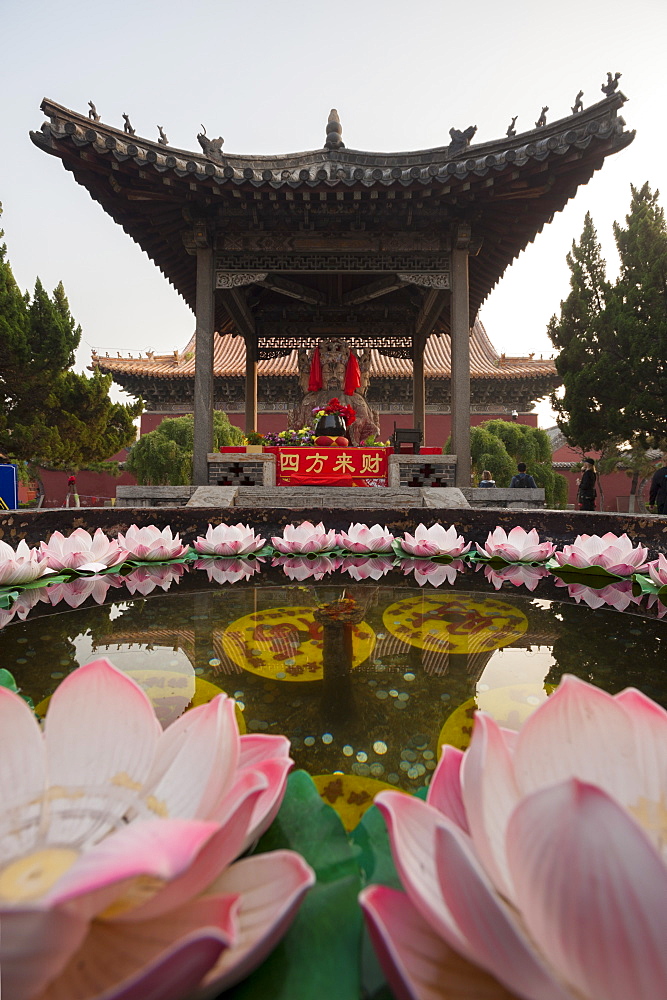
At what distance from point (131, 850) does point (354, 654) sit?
2.16ft

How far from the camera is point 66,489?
14.6 meters

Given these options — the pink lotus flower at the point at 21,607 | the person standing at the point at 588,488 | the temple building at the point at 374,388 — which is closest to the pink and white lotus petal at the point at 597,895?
the pink lotus flower at the point at 21,607

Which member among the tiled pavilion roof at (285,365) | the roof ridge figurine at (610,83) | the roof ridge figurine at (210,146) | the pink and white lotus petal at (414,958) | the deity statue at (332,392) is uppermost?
the roof ridge figurine at (210,146)

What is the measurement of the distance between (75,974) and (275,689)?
0.46 m

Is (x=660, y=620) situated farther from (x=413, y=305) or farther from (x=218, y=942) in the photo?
(x=413, y=305)

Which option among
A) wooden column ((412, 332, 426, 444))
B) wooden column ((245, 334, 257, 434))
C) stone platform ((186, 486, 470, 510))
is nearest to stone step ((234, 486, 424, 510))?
stone platform ((186, 486, 470, 510))

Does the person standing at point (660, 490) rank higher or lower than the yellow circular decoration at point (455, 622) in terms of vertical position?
higher

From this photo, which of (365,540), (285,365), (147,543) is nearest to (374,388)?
(285,365)

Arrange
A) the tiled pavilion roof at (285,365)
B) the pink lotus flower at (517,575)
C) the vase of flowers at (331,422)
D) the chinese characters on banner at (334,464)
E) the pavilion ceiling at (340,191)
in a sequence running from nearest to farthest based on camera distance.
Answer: the pink lotus flower at (517,575), the pavilion ceiling at (340,191), the chinese characters on banner at (334,464), the vase of flowers at (331,422), the tiled pavilion roof at (285,365)

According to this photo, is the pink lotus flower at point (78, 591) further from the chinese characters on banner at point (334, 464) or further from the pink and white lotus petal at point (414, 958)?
the chinese characters on banner at point (334, 464)

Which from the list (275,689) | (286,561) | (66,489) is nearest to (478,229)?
(286,561)

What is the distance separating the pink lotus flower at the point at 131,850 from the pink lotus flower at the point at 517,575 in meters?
1.23

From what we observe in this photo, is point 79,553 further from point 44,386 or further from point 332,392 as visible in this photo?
point 44,386

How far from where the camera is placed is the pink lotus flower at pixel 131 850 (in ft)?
0.69
